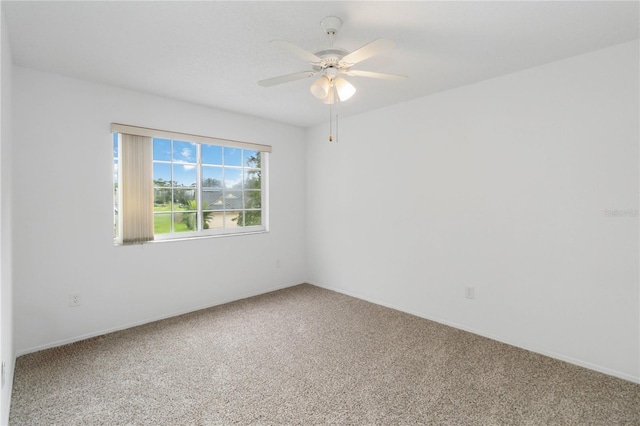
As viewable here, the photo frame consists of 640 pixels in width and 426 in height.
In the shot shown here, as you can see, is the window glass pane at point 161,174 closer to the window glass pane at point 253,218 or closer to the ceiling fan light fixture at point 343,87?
the window glass pane at point 253,218

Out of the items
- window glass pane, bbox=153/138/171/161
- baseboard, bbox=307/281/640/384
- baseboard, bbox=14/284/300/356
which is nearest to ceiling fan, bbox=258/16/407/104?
window glass pane, bbox=153/138/171/161

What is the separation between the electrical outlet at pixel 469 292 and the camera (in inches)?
124

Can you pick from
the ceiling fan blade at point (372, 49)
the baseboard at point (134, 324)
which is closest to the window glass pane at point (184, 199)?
the baseboard at point (134, 324)

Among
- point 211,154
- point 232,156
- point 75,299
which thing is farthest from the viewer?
point 232,156

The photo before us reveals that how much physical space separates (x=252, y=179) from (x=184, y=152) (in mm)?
972

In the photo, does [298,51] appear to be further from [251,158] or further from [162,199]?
[251,158]

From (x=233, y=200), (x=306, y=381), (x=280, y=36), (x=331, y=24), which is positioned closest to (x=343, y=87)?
(x=331, y=24)

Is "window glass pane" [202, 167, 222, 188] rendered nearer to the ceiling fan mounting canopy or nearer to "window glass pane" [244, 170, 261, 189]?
"window glass pane" [244, 170, 261, 189]

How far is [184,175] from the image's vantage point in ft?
12.4

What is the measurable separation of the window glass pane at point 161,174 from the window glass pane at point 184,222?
0.38m

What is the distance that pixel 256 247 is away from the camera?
4.32 m

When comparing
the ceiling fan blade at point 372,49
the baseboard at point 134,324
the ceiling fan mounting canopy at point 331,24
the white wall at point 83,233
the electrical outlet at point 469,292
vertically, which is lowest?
the baseboard at point 134,324

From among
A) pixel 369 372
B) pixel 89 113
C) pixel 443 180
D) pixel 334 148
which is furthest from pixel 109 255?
pixel 443 180

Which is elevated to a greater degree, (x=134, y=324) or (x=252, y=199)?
(x=252, y=199)
